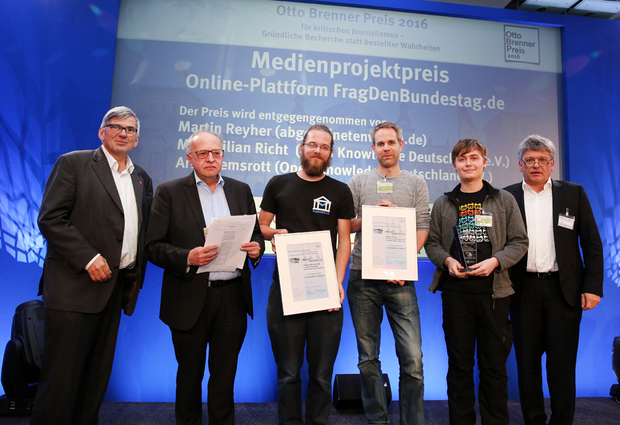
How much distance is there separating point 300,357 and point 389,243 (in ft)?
2.88

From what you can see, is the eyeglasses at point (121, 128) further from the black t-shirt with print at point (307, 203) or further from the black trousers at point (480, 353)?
the black trousers at point (480, 353)

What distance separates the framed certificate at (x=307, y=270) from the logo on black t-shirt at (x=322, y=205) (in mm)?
143

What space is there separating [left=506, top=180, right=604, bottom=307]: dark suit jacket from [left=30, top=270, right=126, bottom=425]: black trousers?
2.74 metres

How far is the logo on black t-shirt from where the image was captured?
2.12m

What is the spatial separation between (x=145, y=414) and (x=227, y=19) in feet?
11.7

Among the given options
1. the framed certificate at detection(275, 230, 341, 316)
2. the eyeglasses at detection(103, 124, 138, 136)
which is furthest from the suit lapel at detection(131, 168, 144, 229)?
the framed certificate at detection(275, 230, 341, 316)

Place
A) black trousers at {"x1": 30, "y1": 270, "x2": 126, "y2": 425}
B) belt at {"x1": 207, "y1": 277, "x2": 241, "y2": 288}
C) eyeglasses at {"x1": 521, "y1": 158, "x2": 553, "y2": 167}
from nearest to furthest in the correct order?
black trousers at {"x1": 30, "y1": 270, "x2": 126, "y2": 425}
belt at {"x1": 207, "y1": 277, "x2": 241, "y2": 288}
eyeglasses at {"x1": 521, "y1": 158, "x2": 553, "y2": 167}

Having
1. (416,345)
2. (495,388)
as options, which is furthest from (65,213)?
(495,388)

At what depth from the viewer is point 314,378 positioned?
2.06 metres

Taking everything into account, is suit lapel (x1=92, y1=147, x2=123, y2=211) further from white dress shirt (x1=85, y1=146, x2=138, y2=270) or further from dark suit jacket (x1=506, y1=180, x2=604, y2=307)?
dark suit jacket (x1=506, y1=180, x2=604, y2=307)

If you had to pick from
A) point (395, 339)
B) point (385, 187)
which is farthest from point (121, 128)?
point (395, 339)

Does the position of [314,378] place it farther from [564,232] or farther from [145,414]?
[564,232]

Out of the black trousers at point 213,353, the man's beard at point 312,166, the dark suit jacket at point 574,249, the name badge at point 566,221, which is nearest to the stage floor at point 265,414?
the black trousers at point 213,353

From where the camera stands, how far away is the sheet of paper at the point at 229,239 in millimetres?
1871
